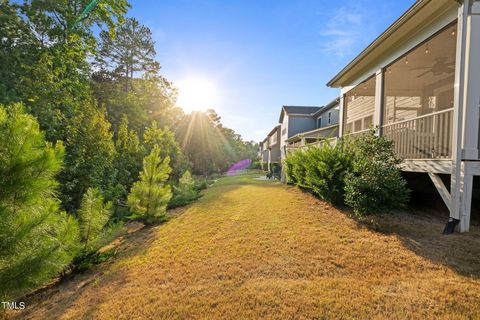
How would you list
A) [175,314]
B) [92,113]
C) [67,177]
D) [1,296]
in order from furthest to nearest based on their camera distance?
[92,113]
[67,177]
[175,314]
[1,296]

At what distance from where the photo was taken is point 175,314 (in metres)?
2.59

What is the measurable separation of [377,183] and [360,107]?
890 cm

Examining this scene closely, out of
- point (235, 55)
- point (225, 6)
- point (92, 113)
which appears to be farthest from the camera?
point (235, 55)

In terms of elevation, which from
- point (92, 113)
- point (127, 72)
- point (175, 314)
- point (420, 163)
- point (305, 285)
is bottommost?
point (175, 314)

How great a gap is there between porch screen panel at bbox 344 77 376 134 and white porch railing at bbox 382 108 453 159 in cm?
341

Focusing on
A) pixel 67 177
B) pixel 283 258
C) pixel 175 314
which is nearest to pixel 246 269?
pixel 283 258

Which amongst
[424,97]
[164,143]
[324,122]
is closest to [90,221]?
[164,143]

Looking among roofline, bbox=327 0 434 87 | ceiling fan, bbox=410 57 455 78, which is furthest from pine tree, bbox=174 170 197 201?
ceiling fan, bbox=410 57 455 78

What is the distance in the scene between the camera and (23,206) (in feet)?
8.36

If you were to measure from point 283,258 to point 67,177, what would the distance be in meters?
7.17

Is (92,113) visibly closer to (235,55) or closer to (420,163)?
(235,55)

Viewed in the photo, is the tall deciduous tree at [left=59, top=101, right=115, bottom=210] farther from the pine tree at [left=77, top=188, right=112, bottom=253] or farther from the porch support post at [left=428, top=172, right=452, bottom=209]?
the porch support post at [left=428, top=172, right=452, bottom=209]

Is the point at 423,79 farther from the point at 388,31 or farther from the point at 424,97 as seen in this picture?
the point at 388,31

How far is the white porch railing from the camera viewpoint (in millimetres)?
4715
